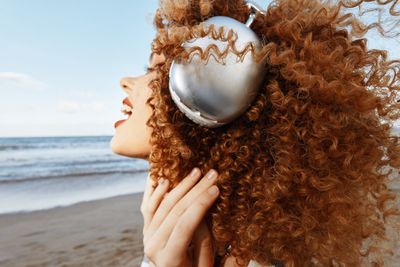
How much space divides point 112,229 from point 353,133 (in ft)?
16.7

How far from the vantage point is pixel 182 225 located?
134 centimetres

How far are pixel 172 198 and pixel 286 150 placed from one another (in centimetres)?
47

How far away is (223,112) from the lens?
1.21m

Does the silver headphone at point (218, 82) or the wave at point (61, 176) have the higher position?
the silver headphone at point (218, 82)

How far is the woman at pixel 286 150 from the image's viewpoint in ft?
4.22

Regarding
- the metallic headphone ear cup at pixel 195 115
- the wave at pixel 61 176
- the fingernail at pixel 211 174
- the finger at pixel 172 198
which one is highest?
the metallic headphone ear cup at pixel 195 115

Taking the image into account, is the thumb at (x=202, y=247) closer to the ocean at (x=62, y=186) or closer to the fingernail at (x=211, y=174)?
the fingernail at (x=211, y=174)

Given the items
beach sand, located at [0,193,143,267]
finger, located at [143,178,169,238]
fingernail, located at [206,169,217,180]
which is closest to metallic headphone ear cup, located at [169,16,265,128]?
fingernail, located at [206,169,217,180]

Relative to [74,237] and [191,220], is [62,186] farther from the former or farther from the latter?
[191,220]

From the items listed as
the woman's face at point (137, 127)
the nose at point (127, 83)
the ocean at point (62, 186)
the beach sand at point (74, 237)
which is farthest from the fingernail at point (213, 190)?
the ocean at point (62, 186)

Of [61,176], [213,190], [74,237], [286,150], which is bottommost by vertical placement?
[61,176]

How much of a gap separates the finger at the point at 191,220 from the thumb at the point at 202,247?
0.30 ft

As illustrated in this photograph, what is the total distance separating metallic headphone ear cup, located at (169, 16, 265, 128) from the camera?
1163mm

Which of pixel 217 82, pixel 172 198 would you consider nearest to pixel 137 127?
pixel 172 198
